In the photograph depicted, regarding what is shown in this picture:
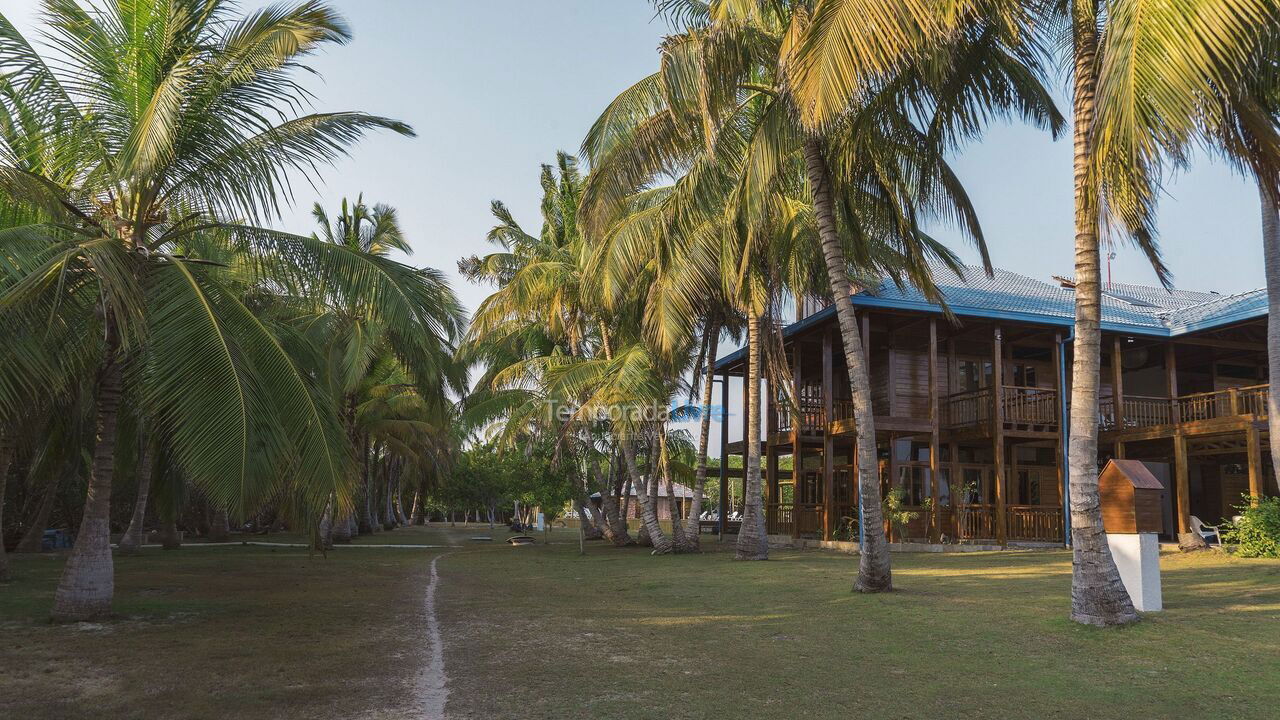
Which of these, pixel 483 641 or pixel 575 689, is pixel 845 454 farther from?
pixel 575 689

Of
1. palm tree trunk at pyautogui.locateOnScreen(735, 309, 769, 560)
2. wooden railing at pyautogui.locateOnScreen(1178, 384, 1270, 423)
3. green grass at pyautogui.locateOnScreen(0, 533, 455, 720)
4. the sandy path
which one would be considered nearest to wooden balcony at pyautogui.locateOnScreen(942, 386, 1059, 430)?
wooden railing at pyautogui.locateOnScreen(1178, 384, 1270, 423)

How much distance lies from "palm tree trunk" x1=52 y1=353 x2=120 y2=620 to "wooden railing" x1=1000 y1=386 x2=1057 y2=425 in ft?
56.1

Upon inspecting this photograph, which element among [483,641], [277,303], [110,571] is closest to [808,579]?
[483,641]

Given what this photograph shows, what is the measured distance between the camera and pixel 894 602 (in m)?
9.61

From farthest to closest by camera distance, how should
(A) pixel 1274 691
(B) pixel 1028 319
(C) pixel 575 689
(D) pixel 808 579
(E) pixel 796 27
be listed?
1. (B) pixel 1028 319
2. (D) pixel 808 579
3. (E) pixel 796 27
4. (C) pixel 575 689
5. (A) pixel 1274 691

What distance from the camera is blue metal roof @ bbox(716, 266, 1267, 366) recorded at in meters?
18.5

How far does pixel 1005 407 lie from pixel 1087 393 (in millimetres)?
13079

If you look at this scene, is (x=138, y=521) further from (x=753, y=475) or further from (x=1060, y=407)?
(x=1060, y=407)

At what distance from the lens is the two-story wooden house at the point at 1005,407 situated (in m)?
18.9

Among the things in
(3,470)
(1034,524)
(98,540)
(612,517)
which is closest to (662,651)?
(98,540)

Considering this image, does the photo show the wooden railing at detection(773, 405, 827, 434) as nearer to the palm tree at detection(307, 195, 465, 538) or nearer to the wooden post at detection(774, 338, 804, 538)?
the wooden post at detection(774, 338, 804, 538)

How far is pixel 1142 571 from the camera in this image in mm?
8188

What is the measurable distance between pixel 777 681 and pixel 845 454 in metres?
18.9

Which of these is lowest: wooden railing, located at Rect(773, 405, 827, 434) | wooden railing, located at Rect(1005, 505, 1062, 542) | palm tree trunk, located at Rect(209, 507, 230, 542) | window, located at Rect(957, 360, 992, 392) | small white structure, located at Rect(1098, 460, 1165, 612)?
palm tree trunk, located at Rect(209, 507, 230, 542)
